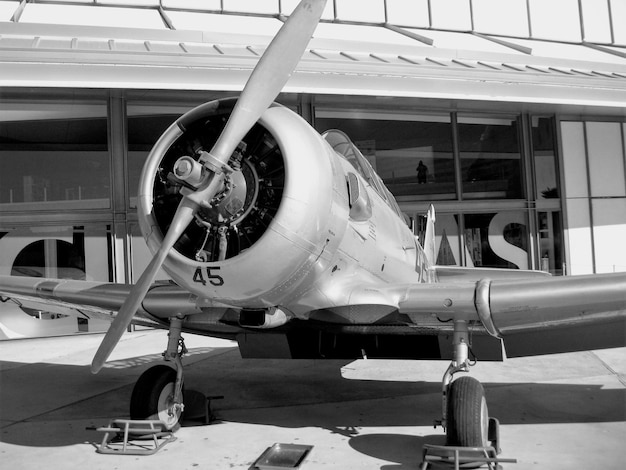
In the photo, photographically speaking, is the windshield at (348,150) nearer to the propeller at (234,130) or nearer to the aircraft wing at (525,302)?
the aircraft wing at (525,302)

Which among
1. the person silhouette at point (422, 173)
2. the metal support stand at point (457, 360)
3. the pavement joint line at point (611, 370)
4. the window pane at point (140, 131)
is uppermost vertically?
the window pane at point (140, 131)

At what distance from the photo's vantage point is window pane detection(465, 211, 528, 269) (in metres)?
14.1

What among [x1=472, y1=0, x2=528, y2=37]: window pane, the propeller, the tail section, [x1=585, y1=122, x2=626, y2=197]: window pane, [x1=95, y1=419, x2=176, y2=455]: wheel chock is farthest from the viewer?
[x1=472, y1=0, x2=528, y2=37]: window pane

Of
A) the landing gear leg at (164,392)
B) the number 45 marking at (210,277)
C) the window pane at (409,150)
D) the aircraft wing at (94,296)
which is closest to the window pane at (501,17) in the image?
the window pane at (409,150)

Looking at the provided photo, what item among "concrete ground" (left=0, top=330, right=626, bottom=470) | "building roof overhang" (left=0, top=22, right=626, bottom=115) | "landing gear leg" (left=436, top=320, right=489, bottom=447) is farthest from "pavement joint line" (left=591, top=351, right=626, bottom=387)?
"building roof overhang" (left=0, top=22, right=626, bottom=115)

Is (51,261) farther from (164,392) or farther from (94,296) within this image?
(164,392)

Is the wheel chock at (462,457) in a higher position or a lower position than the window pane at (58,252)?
lower

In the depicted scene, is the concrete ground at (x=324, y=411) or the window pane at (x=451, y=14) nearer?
the concrete ground at (x=324, y=411)

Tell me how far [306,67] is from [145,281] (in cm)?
798

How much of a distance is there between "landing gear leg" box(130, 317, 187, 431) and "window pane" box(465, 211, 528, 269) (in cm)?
1049

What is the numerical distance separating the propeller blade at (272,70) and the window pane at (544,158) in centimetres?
1216

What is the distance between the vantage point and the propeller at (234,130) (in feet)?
10.6

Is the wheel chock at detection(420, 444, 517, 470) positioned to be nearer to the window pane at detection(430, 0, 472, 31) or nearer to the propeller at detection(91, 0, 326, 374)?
the propeller at detection(91, 0, 326, 374)

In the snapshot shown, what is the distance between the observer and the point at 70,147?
11516 millimetres
